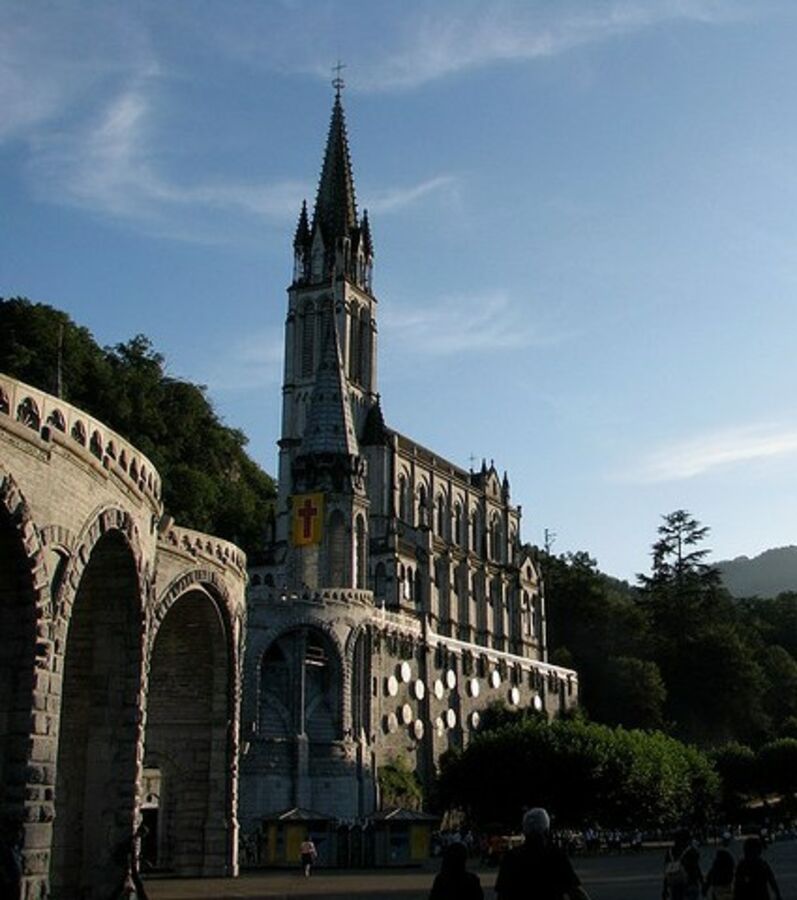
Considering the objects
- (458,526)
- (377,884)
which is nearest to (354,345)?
(458,526)

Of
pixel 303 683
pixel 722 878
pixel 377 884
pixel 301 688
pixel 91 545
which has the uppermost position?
pixel 303 683

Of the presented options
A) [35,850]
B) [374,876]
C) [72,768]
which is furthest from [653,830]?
[35,850]

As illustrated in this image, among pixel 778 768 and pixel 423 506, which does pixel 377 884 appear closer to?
pixel 778 768

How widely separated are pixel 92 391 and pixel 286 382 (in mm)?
16360

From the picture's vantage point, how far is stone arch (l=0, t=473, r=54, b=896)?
19531 mm

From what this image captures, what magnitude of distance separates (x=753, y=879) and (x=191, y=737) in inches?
928

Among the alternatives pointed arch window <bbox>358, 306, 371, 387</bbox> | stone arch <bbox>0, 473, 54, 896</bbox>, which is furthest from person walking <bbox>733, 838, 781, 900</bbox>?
pointed arch window <bbox>358, 306, 371, 387</bbox>

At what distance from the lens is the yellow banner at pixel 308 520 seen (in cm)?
6322

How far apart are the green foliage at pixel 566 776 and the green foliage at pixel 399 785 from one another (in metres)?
1.57

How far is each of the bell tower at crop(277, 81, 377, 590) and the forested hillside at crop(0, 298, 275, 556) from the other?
4892mm

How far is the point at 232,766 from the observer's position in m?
34.2

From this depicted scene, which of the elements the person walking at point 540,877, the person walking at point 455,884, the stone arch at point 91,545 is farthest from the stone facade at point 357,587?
the person walking at point 540,877

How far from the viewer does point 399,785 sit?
58562mm

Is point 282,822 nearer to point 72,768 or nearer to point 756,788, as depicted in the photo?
point 72,768
